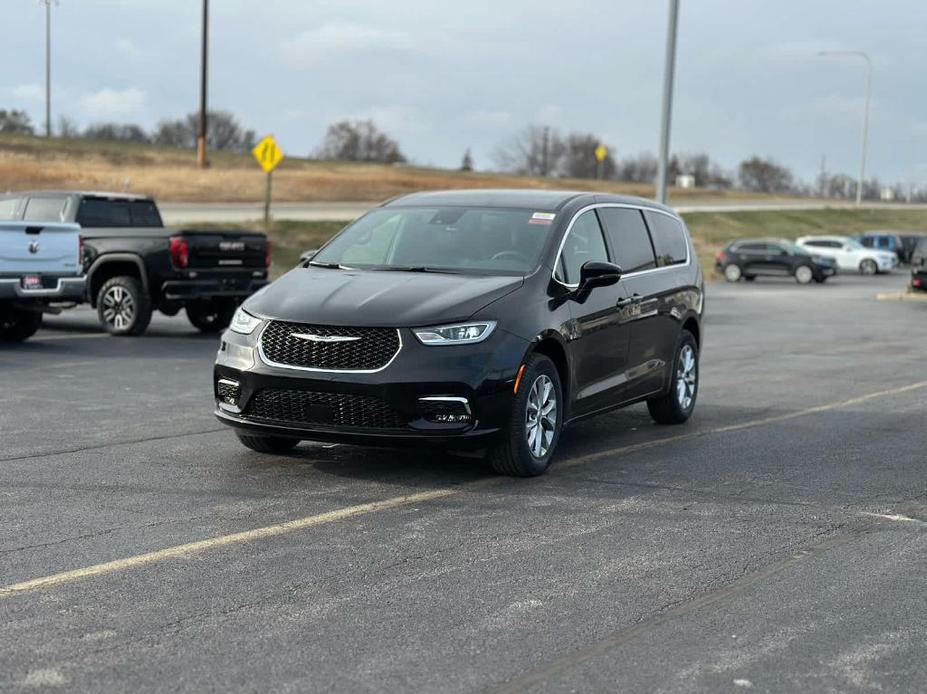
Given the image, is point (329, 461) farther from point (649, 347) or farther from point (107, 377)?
point (107, 377)

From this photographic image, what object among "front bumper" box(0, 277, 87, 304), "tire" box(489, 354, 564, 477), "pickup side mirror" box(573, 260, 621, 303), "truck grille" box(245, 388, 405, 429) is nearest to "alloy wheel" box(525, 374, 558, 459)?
"tire" box(489, 354, 564, 477)

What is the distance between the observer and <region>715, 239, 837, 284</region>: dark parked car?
44625 mm

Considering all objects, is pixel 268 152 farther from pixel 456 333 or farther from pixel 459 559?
pixel 459 559

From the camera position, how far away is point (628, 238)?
33.5ft

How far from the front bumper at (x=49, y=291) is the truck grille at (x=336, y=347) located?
855 cm

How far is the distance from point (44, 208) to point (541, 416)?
1230 cm

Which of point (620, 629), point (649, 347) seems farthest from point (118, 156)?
point (620, 629)

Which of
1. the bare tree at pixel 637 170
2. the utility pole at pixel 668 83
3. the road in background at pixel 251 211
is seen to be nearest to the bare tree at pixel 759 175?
the bare tree at pixel 637 170

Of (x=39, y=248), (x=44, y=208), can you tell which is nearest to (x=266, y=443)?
(x=39, y=248)

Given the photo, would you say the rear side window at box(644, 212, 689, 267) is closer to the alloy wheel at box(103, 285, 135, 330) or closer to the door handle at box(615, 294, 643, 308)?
the door handle at box(615, 294, 643, 308)

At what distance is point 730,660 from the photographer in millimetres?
4922

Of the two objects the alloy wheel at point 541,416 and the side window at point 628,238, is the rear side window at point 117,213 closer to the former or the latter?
the side window at point 628,238

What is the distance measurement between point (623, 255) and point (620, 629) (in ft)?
16.7

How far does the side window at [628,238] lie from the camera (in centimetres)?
993
